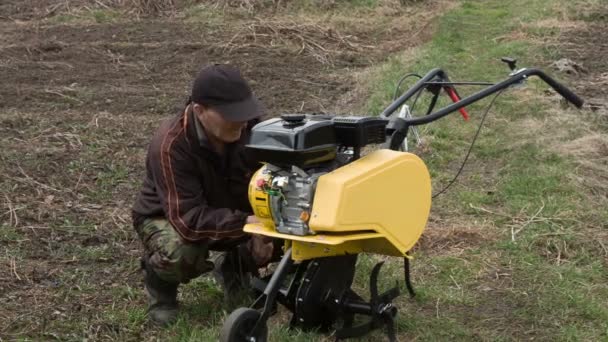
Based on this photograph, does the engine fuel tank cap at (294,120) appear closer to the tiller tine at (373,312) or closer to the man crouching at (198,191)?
the man crouching at (198,191)

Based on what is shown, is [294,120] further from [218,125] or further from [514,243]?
[514,243]

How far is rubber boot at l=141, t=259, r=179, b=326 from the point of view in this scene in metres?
3.70

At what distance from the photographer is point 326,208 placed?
9.04 feet

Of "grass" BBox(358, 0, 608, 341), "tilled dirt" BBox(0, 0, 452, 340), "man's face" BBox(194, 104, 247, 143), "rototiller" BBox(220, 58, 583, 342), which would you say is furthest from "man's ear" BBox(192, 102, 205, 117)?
"grass" BBox(358, 0, 608, 341)

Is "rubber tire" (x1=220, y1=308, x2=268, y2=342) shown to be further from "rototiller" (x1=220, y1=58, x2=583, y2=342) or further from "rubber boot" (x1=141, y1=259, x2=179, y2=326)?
"rubber boot" (x1=141, y1=259, x2=179, y2=326)

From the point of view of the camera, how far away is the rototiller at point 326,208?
2.79m

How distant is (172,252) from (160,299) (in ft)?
1.13

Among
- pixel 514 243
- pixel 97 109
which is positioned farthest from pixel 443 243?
pixel 97 109

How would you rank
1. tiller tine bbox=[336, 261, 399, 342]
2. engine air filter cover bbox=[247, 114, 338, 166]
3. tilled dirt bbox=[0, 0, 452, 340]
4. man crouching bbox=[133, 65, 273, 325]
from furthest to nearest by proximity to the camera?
tilled dirt bbox=[0, 0, 452, 340] → man crouching bbox=[133, 65, 273, 325] → tiller tine bbox=[336, 261, 399, 342] → engine air filter cover bbox=[247, 114, 338, 166]

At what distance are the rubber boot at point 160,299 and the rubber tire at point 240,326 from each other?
2.95 feet

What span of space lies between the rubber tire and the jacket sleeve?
536 millimetres

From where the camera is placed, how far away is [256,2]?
13531mm

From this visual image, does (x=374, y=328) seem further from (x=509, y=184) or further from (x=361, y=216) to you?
(x=509, y=184)

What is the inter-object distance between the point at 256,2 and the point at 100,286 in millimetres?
10035
